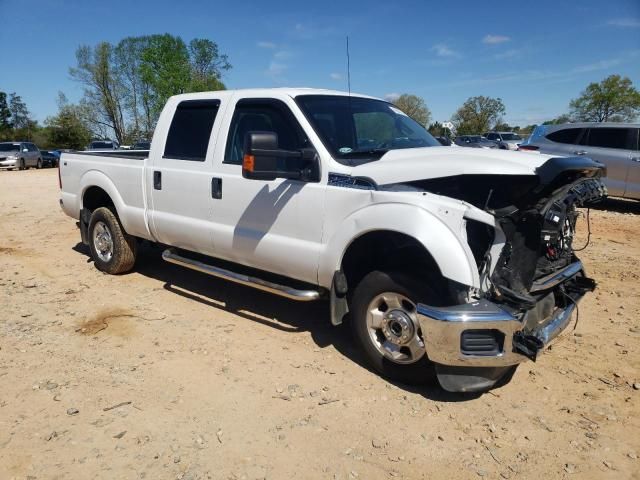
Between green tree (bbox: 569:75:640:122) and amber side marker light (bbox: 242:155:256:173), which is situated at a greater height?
green tree (bbox: 569:75:640:122)

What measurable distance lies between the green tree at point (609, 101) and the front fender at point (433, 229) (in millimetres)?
58422

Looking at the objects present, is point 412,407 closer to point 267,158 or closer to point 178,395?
point 178,395

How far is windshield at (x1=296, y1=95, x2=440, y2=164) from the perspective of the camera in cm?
388

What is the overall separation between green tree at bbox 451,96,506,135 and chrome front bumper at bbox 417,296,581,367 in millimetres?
58180

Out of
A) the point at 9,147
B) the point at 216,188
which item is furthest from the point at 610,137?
the point at 9,147

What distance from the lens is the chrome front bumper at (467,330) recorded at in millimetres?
2965

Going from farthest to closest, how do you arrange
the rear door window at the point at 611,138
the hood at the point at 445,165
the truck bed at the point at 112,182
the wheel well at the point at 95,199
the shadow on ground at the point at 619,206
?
the shadow on ground at the point at 619,206, the rear door window at the point at 611,138, the wheel well at the point at 95,199, the truck bed at the point at 112,182, the hood at the point at 445,165

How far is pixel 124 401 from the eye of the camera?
131 inches

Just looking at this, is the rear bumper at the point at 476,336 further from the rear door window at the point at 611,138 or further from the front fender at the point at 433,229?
the rear door window at the point at 611,138

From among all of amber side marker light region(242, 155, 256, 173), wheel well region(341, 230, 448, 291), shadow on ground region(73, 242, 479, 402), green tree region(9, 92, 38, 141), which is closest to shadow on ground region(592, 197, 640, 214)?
shadow on ground region(73, 242, 479, 402)

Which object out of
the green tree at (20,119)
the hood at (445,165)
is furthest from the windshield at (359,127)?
the green tree at (20,119)

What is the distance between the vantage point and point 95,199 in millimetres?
6172

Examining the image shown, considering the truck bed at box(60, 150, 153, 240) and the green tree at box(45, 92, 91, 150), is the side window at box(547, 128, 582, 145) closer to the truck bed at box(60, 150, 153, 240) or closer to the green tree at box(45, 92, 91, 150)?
the truck bed at box(60, 150, 153, 240)

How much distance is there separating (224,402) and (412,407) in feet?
4.08
